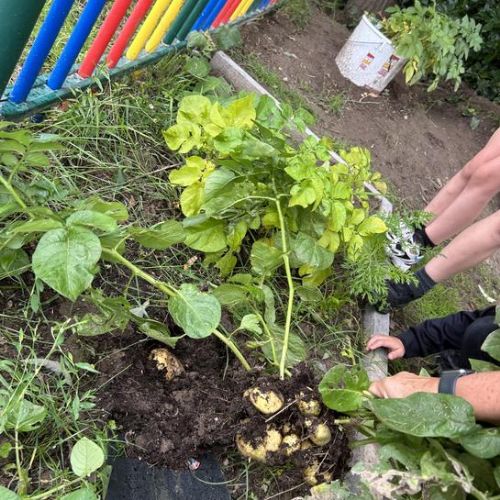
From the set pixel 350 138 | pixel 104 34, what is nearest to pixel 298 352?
pixel 104 34

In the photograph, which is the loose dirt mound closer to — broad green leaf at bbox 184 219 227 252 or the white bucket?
the white bucket

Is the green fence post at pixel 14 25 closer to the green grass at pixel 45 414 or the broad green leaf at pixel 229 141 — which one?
the broad green leaf at pixel 229 141

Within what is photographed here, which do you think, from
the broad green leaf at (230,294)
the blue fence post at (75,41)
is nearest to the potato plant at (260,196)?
the broad green leaf at (230,294)

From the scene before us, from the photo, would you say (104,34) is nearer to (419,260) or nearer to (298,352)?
(298,352)

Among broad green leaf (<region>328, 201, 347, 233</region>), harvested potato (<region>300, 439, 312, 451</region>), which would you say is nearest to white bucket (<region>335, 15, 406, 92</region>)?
broad green leaf (<region>328, 201, 347, 233</region>)

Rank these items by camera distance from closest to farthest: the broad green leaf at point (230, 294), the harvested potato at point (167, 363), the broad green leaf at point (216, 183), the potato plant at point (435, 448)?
the potato plant at point (435, 448) < the harvested potato at point (167, 363) < the broad green leaf at point (230, 294) < the broad green leaf at point (216, 183)

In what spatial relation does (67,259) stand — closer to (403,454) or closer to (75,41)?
(403,454)

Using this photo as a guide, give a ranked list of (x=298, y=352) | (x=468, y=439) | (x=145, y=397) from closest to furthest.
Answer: (x=468, y=439) → (x=145, y=397) → (x=298, y=352)

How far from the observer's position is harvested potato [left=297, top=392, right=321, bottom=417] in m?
1.77

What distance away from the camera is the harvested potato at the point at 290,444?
1734 millimetres

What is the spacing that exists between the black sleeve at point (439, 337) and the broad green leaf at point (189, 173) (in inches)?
44.1

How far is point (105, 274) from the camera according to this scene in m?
2.00

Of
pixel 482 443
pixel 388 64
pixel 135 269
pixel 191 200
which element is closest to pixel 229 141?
pixel 191 200

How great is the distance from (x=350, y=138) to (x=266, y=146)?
→ 1.97 metres
